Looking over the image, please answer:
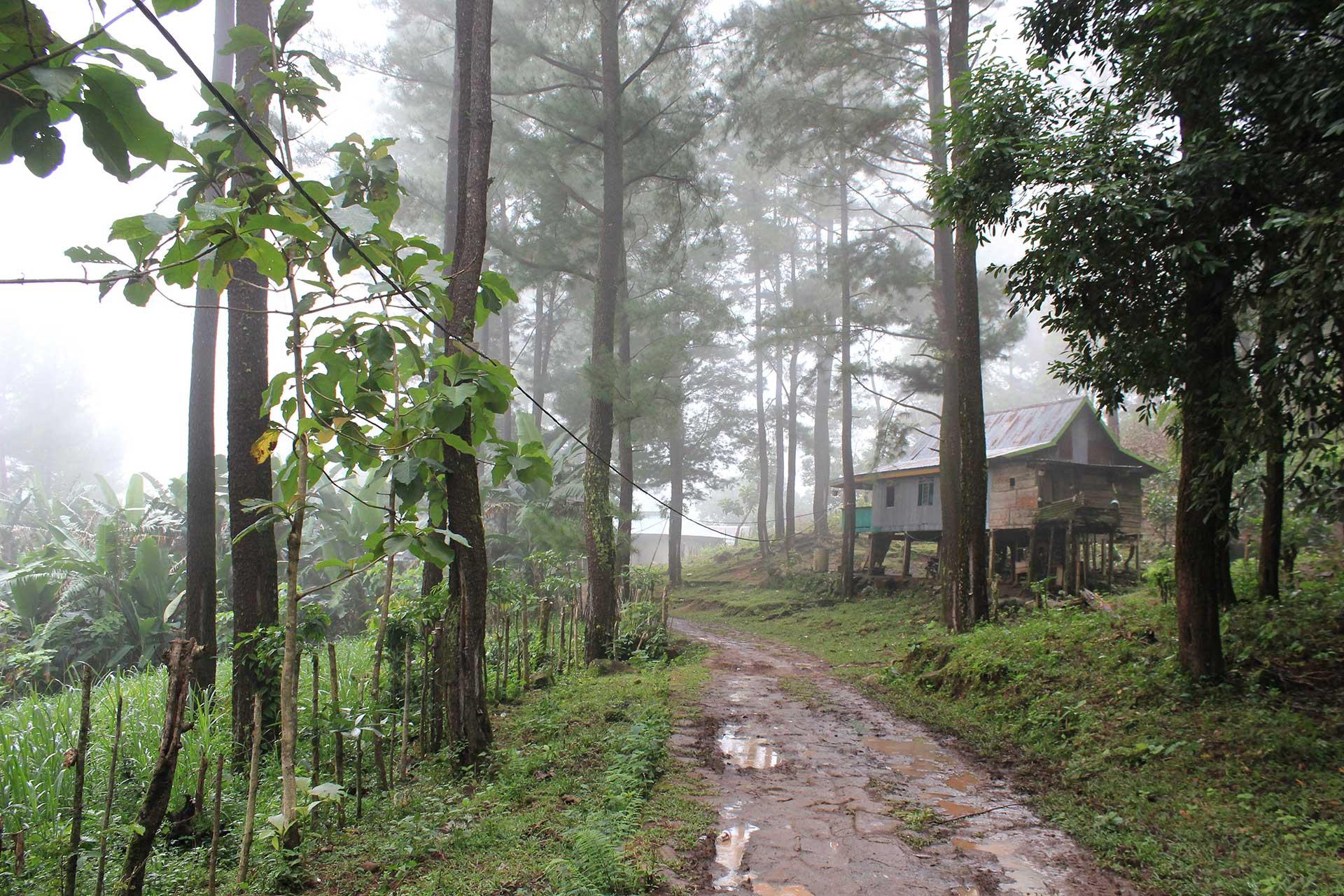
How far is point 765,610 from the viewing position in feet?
70.1

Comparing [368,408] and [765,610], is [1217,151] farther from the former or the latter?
[765,610]

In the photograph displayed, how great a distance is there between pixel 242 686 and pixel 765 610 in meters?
16.8

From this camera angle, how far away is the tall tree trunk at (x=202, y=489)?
25.5ft

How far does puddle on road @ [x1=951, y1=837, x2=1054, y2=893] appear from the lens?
4160 millimetres

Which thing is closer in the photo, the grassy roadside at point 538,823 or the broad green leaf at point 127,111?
the broad green leaf at point 127,111

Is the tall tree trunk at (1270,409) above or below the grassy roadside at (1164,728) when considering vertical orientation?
above

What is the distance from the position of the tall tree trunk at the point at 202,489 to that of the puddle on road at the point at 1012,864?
665 centimetres

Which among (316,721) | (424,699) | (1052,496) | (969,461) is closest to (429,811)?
(316,721)

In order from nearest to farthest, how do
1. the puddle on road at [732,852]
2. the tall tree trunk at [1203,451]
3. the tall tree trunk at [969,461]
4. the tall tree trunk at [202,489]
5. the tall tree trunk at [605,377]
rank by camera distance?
the puddle on road at [732,852], the tall tree trunk at [1203,451], the tall tree trunk at [202,489], the tall tree trunk at [969,461], the tall tree trunk at [605,377]

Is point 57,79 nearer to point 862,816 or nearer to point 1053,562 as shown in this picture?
point 862,816

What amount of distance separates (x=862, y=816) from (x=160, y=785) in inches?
165

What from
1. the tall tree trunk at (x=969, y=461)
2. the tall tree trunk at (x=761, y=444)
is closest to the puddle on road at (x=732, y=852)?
the tall tree trunk at (x=969, y=461)

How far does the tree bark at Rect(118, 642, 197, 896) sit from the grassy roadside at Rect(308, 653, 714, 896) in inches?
40.3

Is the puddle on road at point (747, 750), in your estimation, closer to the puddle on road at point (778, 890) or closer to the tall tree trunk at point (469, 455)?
the tall tree trunk at point (469, 455)
